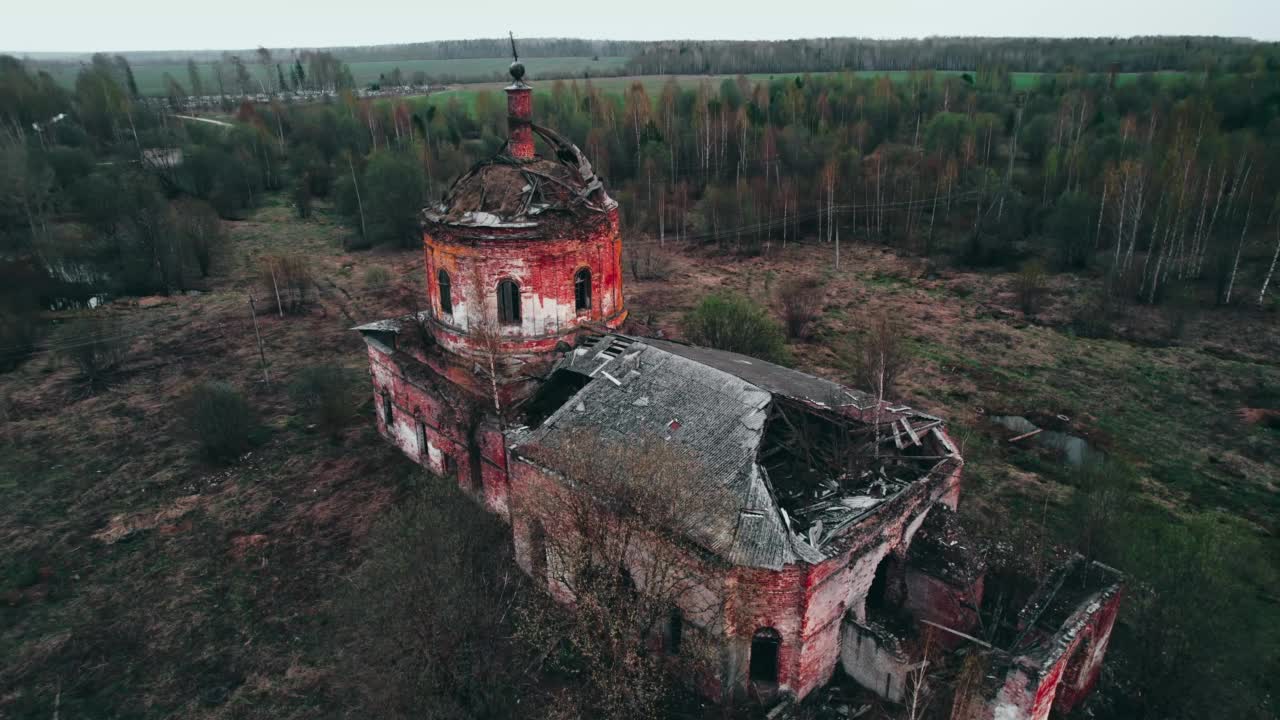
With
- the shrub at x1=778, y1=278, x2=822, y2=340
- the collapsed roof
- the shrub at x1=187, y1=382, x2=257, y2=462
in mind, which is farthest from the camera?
the shrub at x1=778, y1=278, x2=822, y2=340

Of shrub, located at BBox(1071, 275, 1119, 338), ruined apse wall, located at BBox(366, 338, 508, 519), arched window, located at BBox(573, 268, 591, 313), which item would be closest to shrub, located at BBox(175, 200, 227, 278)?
ruined apse wall, located at BBox(366, 338, 508, 519)

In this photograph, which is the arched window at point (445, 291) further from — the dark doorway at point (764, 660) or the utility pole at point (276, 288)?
the utility pole at point (276, 288)

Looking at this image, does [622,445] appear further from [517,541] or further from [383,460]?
[383,460]

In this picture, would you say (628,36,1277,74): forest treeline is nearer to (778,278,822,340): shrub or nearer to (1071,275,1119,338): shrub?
(1071,275,1119,338): shrub

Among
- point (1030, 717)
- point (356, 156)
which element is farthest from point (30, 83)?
point (1030, 717)

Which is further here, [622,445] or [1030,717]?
[622,445]

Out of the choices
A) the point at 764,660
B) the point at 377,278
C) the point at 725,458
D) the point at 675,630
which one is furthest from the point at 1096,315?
the point at 377,278
